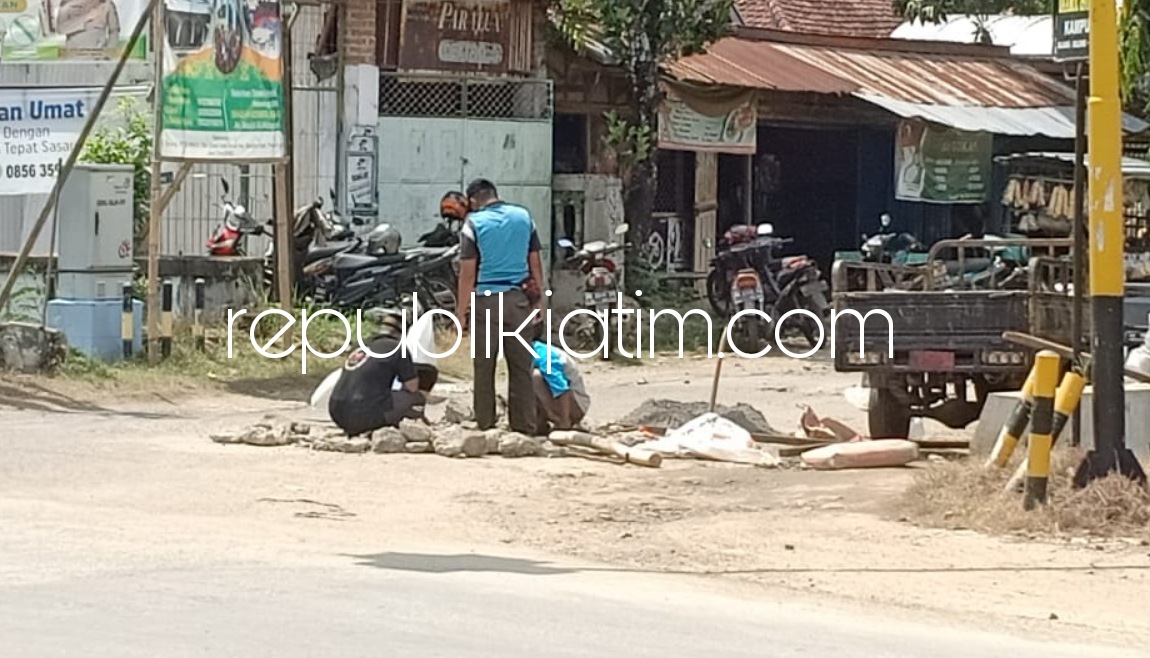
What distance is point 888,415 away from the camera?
1467 cm

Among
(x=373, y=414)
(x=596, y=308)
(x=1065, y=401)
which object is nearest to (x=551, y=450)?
(x=373, y=414)

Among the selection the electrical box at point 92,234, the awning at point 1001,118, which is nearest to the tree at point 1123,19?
the awning at point 1001,118

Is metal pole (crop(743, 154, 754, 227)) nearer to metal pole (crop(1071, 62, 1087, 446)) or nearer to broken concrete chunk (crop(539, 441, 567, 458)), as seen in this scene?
broken concrete chunk (crop(539, 441, 567, 458))

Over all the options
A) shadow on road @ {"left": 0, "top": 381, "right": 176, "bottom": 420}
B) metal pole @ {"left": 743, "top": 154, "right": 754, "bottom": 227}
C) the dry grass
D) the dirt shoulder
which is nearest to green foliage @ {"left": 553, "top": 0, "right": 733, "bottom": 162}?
metal pole @ {"left": 743, "top": 154, "right": 754, "bottom": 227}

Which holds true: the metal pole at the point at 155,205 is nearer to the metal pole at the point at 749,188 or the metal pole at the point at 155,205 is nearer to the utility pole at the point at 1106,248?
the utility pole at the point at 1106,248

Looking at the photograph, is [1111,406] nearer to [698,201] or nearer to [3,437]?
[3,437]

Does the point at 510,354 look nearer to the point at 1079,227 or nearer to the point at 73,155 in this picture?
the point at 1079,227

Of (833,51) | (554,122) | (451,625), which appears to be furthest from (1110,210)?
(833,51)

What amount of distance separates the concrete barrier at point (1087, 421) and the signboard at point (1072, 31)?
1748 mm

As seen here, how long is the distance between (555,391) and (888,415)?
2295 millimetres

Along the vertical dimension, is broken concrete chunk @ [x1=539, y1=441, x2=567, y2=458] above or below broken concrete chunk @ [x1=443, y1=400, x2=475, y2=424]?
below

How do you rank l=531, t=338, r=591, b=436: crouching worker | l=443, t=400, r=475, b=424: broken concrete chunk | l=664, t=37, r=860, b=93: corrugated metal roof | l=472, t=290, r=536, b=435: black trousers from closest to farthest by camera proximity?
1. l=472, t=290, r=536, b=435: black trousers
2. l=531, t=338, r=591, b=436: crouching worker
3. l=443, t=400, r=475, b=424: broken concrete chunk
4. l=664, t=37, r=860, b=93: corrugated metal roof

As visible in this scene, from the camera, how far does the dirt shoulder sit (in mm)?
9305

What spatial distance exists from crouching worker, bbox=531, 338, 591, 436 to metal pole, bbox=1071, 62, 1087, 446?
379 cm
